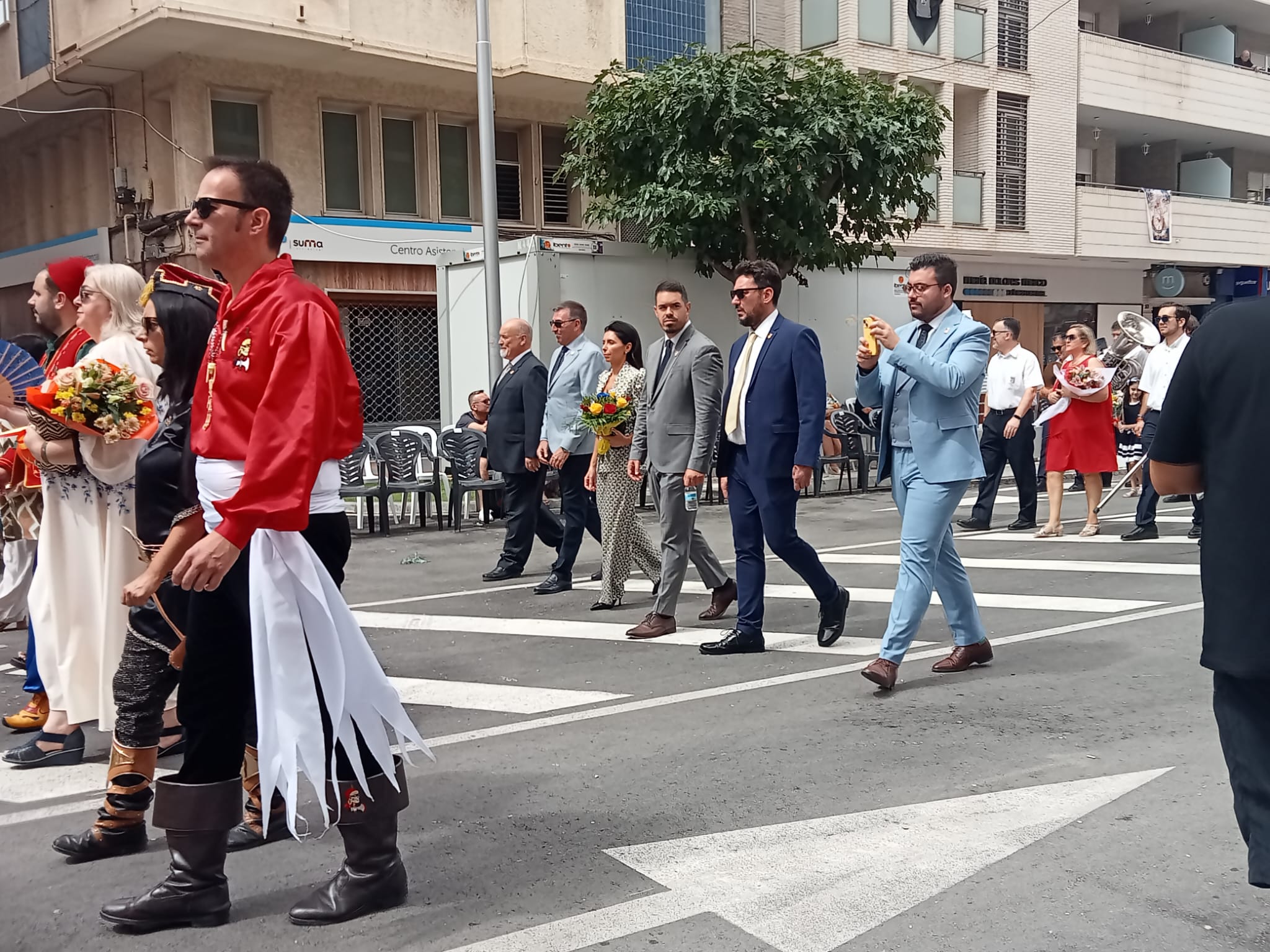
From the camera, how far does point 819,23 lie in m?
24.8

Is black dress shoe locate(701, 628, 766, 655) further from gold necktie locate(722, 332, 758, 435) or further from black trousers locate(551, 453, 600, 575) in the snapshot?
black trousers locate(551, 453, 600, 575)

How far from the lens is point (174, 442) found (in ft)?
12.9

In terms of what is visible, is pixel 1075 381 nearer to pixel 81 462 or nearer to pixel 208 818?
pixel 81 462

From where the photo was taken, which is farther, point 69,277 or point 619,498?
point 619,498

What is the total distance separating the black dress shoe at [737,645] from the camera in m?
7.02

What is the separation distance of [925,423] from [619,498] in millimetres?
2896

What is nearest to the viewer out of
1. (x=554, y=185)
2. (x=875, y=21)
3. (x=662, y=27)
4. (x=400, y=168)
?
(x=400, y=168)

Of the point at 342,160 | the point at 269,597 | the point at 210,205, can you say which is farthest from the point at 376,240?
the point at 269,597

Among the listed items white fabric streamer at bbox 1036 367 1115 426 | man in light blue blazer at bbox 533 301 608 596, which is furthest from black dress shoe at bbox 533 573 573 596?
white fabric streamer at bbox 1036 367 1115 426

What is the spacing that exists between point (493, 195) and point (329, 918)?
1269 centimetres

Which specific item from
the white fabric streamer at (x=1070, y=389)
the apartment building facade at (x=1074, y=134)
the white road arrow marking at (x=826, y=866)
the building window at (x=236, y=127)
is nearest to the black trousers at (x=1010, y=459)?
the white fabric streamer at (x=1070, y=389)

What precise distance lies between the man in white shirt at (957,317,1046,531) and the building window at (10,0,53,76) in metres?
14.6

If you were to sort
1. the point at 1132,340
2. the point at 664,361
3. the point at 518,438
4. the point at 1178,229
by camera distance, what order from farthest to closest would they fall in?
the point at 1178,229 → the point at 1132,340 → the point at 518,438 → the point at 664,361

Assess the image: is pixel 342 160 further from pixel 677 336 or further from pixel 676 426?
pixel 676 426
